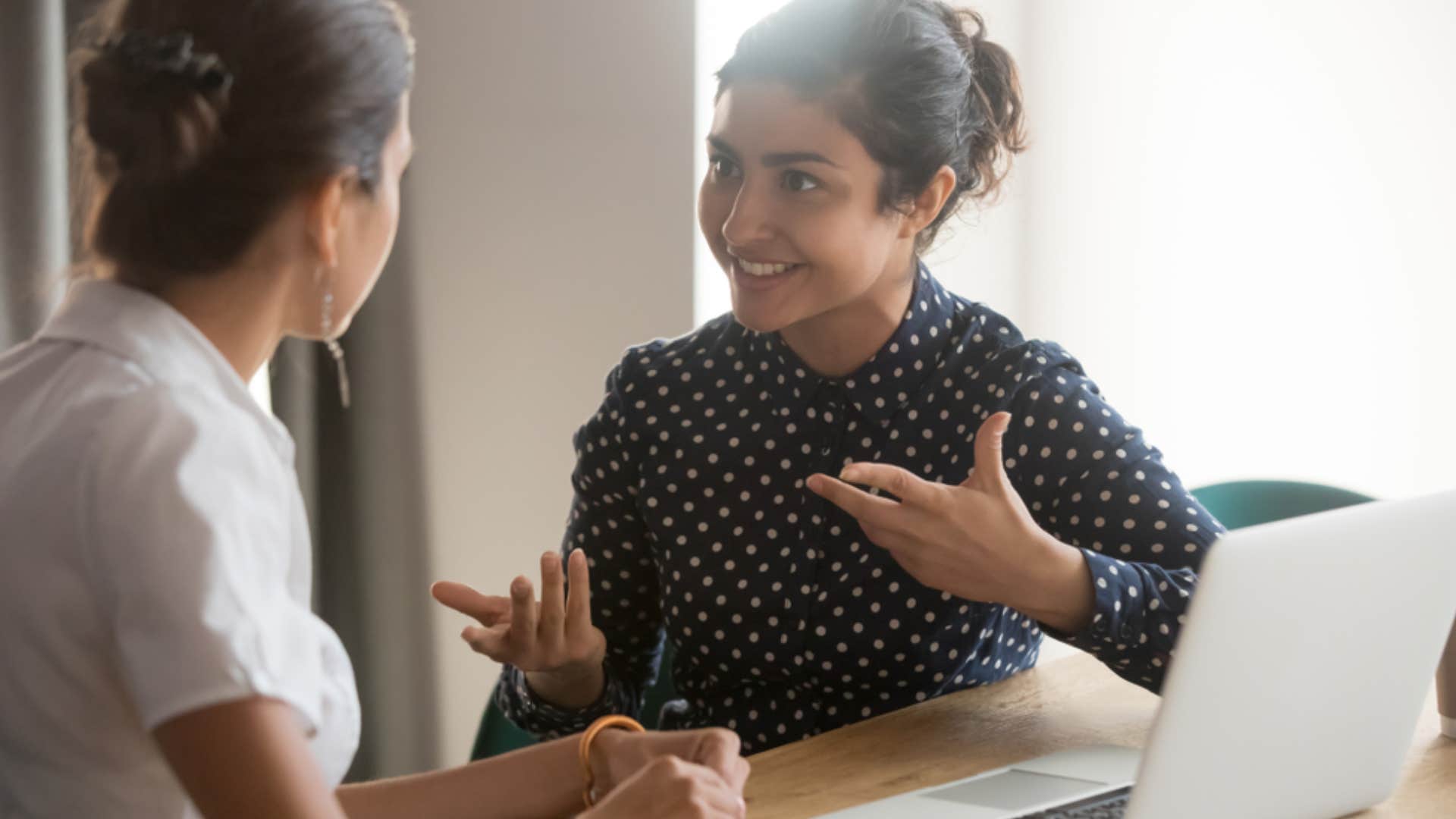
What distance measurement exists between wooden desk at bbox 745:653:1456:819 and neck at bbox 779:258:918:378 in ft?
1.25

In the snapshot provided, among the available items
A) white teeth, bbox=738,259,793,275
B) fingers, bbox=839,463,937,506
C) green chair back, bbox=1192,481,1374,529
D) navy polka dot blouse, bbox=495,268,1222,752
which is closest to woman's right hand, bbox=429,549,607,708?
navy polka dot blouse, bbox=495,268,1222,752

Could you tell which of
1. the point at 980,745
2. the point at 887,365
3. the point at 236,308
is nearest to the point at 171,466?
the point at 236,308

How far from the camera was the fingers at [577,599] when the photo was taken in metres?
1.37

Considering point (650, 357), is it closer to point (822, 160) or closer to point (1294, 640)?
point (822, 160)

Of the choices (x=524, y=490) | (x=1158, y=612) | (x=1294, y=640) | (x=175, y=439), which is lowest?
(x=524, y=490)

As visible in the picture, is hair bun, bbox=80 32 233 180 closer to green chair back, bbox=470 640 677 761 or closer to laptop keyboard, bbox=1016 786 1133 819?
laptop keyboard, bbox=1016 786 1133 819

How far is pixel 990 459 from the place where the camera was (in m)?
1.28

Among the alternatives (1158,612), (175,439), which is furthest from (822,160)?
(175,439)

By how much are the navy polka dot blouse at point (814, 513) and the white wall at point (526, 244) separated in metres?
0.93

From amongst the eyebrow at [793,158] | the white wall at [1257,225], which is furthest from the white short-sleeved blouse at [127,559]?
the white wall at [1257,225]

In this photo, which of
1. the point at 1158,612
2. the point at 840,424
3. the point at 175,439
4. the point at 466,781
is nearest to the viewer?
the point at 175,439

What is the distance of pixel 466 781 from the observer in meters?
1.15

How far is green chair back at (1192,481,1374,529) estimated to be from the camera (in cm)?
176

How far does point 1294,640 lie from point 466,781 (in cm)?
62
